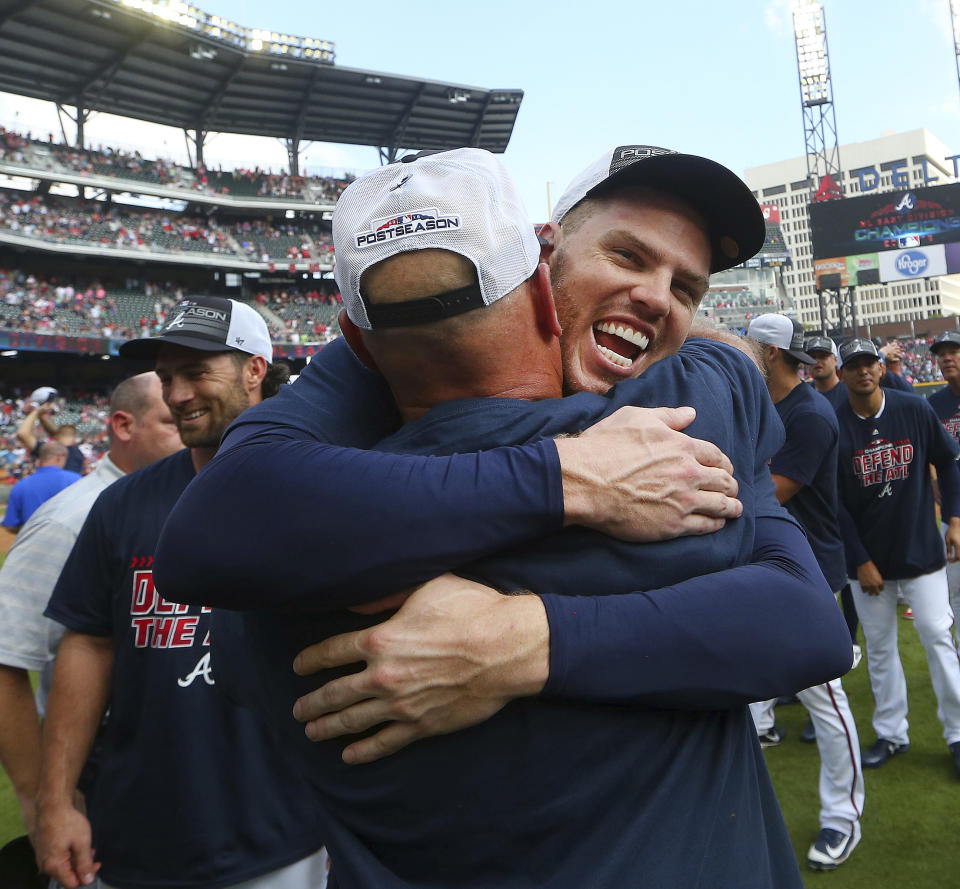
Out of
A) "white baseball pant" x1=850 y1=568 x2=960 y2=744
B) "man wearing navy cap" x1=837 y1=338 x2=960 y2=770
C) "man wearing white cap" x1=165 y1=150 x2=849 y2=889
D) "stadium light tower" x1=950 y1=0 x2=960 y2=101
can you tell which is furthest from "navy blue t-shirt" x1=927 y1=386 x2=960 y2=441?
"stadium light tower" x1=950 y1=0 x2=960 y2=101

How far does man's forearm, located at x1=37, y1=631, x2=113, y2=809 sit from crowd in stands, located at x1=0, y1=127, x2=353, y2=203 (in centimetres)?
3353

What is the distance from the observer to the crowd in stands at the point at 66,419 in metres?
23.9

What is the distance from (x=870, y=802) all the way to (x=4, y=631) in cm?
450

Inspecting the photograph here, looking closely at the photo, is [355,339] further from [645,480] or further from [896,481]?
[896,481]

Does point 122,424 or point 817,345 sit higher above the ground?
point 122,424

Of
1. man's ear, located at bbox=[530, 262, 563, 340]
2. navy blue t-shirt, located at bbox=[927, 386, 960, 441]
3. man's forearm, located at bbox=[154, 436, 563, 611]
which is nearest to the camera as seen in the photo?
man's forearm, located at bbox=[154, 436, 563, 611]

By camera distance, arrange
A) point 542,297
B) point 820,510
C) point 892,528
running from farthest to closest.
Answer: point 892,528 → point 820,510 → point 542,297

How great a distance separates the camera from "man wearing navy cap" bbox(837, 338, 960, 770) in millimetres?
4836

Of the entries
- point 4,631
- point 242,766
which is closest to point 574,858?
point 242,766

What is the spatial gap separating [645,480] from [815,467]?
3597mm

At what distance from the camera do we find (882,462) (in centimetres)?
505

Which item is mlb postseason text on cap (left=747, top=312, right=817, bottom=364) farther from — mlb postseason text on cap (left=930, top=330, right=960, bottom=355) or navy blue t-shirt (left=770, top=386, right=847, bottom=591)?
mlb postseason text on cap (left=930, top=330, right=960, bottom=355)

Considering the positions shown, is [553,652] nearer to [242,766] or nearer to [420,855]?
[420,855]

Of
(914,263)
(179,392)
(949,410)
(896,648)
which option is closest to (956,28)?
(914,263)
